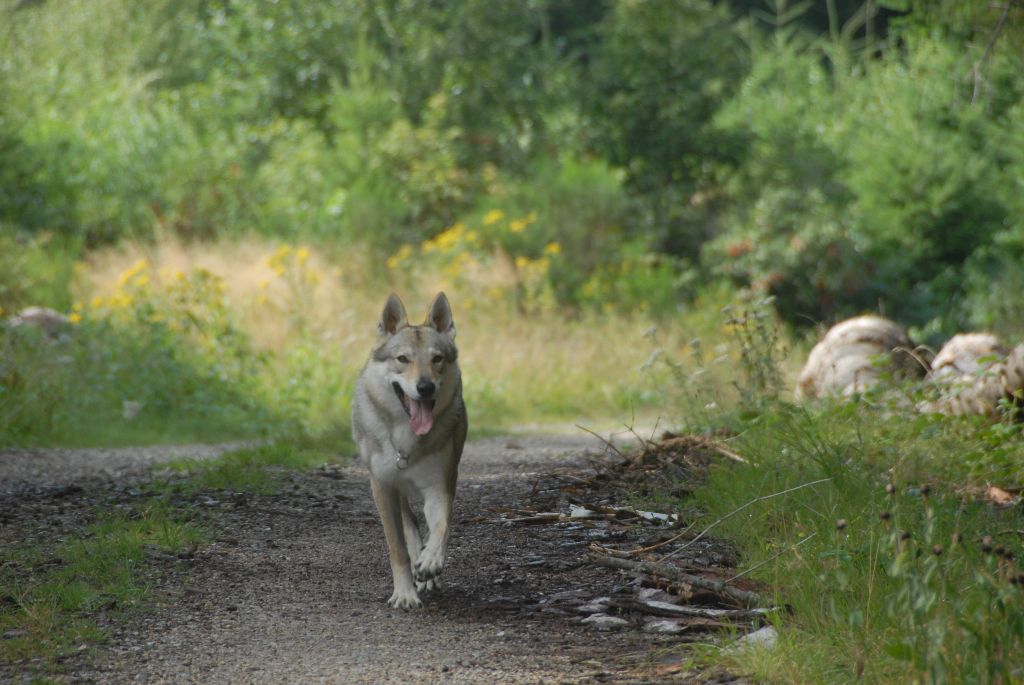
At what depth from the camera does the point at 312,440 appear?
34.3 feet

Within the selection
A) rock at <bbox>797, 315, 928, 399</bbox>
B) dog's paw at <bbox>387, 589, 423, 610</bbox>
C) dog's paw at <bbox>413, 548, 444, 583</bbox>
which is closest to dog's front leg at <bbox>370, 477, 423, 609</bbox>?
dog's paw at <bbox>387, 589, 423, 610</bbox>

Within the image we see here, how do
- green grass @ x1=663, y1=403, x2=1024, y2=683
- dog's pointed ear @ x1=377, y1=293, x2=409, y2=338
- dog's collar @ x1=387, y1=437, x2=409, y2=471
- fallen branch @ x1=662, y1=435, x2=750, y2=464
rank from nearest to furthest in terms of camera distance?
green grass @ x1=663, y1=403, x2=1024, y2=683 → dog's collar @ x1=387, y1=437, x2=409, y2=471 → dog's pointed ear @ x1=377, y1=293, x2=409, y2=338 → fallen branch @ x1=662, y1=435, x2=750, y2=464

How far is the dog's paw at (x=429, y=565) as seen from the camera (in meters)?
5.39

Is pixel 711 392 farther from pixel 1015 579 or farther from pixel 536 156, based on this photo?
pixel 536 156

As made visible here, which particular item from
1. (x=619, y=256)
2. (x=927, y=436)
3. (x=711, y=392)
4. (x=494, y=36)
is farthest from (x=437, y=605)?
(x=494, y=36)

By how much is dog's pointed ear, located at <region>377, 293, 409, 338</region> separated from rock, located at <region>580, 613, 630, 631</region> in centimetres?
187

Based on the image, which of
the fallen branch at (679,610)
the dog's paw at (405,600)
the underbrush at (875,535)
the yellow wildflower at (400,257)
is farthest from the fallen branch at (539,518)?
the yellow wildflower at (400,257)

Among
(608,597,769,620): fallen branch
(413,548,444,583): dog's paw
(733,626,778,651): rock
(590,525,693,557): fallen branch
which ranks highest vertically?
(413,548,444,583): dog's paw

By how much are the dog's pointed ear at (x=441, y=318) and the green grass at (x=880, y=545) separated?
1.72 metres

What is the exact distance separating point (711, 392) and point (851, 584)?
17.1 ft

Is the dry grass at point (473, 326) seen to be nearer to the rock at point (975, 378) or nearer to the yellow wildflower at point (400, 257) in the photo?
the yellow wildflower at point (400, 257)

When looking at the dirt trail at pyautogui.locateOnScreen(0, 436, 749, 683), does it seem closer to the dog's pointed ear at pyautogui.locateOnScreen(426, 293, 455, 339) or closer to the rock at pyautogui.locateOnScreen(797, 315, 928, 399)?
the dog's pointed ear at pyautogui.locateOnScreen(426, 293, 455, 339)

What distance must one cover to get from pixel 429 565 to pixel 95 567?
172 centimetres

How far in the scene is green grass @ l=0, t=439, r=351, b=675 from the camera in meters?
4.85
